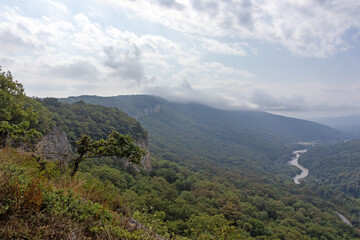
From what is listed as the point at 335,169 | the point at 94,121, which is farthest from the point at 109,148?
the point at 335,169

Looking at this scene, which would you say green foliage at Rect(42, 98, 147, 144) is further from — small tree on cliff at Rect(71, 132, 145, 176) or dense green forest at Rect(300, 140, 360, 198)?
dense green forest at Rect(300, 140, 360, 198)

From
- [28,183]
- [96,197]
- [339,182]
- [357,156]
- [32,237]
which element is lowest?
[339,182]

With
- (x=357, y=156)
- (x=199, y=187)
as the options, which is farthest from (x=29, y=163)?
(x=357, y=156)

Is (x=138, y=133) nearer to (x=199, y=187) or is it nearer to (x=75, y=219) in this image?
(x=199, y=187)

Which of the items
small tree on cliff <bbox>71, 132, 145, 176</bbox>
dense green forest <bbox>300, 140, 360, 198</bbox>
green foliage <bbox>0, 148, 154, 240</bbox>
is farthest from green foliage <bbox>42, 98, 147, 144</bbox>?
dense green forest <bbox>300, 140, 360, 198</bbox>

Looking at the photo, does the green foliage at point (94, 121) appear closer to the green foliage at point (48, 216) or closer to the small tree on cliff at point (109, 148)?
the small tree on cliff at point (109, 148)

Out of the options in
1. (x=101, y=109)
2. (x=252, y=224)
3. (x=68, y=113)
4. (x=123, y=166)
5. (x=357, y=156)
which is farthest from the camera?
(x=357, y=156)
